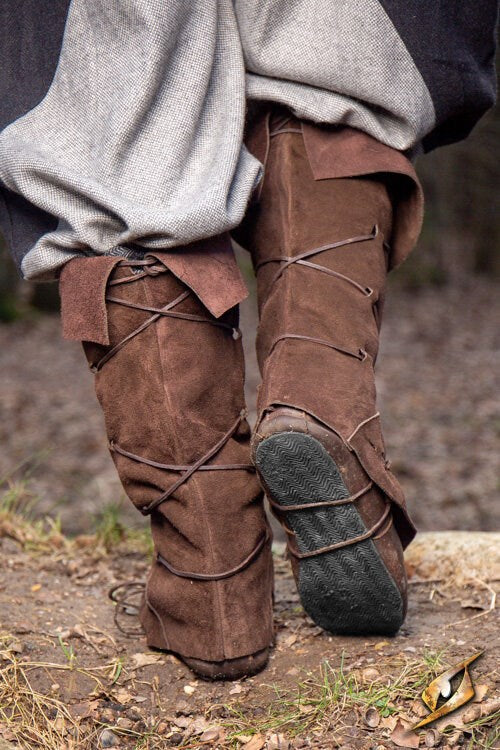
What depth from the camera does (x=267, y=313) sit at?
1.56 m

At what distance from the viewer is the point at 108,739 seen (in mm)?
1334

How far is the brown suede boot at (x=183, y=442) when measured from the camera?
1452 mm

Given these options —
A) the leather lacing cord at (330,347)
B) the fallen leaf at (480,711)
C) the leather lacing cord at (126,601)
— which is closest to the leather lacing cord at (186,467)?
the leather lacing cord at (330,347)

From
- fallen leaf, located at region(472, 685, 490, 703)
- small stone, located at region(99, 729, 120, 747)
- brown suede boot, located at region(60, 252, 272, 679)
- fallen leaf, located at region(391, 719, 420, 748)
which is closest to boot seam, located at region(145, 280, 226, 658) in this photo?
brown suede boot, located at region(60, 252, 272, 679)

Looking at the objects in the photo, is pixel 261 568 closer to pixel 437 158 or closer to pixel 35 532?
pixel 35 532

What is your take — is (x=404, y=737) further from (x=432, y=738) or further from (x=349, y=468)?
(x=349, y=468)

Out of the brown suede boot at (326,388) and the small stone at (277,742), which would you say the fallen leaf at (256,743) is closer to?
the small stone at (277,742)

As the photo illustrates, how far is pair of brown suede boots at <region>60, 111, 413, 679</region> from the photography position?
1.38 metres

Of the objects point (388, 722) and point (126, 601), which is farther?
point (126, 601)

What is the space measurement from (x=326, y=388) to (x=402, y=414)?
3.95m

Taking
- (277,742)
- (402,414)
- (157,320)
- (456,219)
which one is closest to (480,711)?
(277,742)

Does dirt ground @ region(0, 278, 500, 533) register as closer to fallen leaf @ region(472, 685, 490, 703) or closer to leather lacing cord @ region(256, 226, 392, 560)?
leather lacing cord @ region(256, 226, 392, 560)

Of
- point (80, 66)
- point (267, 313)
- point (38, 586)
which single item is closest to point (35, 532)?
point (38, 586)

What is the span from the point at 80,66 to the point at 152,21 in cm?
16
